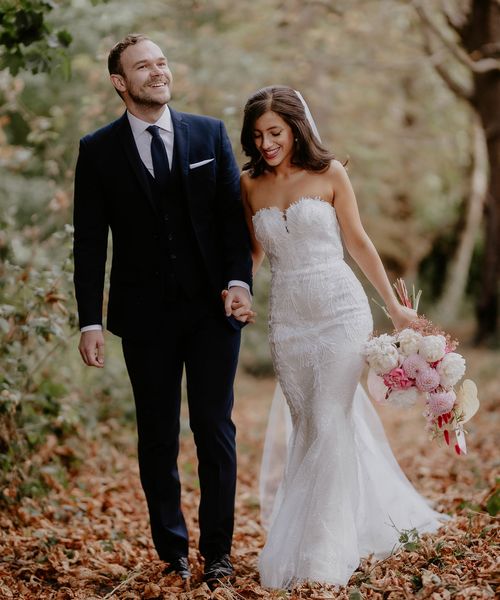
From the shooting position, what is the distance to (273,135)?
3.92 m

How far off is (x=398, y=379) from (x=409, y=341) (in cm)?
18

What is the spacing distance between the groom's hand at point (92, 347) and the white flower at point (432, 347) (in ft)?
4.91

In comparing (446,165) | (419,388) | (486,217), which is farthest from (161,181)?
(446,165)

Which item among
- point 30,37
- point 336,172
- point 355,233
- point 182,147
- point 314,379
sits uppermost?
point 30,37

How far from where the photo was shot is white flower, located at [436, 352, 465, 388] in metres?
3.72

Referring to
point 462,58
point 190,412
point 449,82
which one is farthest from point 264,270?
point 449,82

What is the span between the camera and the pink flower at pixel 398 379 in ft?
12.3

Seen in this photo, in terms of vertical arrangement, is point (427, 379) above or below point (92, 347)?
below

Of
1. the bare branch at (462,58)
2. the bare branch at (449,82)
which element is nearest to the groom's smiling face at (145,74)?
the bare branch at (462,58)

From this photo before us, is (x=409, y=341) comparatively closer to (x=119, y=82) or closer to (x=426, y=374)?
(x=426, y=374)

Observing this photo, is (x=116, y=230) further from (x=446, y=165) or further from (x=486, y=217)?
(x=446, y=165)

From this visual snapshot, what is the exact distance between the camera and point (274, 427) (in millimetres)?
4738

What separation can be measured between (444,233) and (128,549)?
52.7 ft

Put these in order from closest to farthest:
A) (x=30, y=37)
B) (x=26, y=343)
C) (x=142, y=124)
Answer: (x=142, y=124) < (x=30, y=37) < (x=26, y=343)
